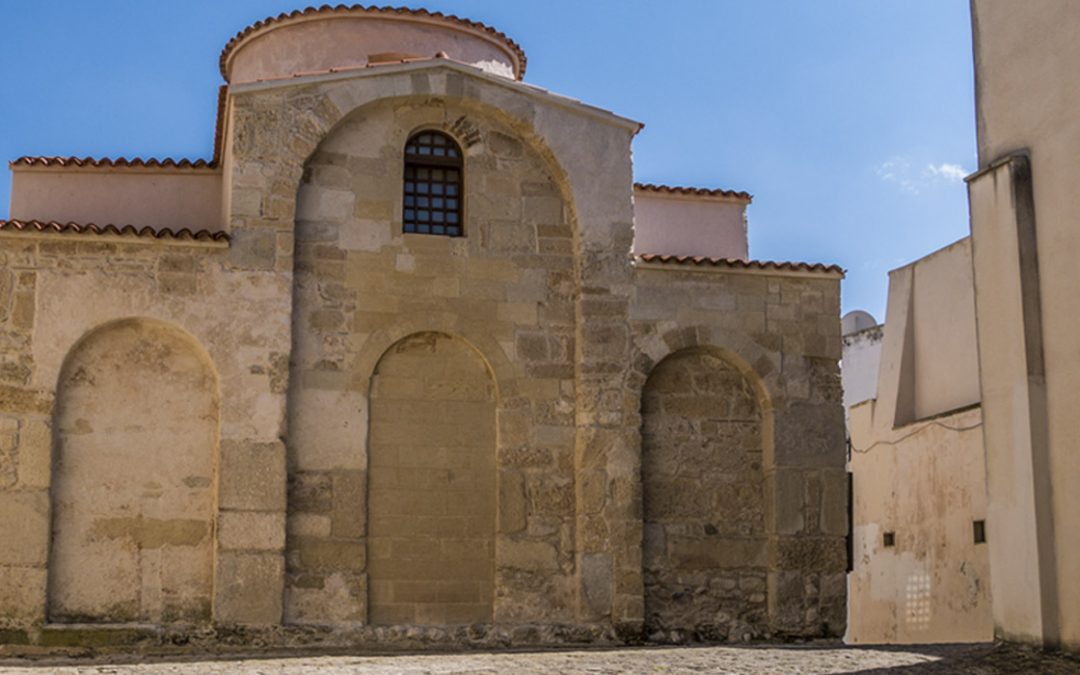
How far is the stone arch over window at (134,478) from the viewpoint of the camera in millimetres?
13578

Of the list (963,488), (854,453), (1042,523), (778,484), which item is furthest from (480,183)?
(854,453)

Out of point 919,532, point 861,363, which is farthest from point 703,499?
point 861,363

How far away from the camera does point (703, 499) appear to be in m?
15.2

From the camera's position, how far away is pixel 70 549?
13.6 meters

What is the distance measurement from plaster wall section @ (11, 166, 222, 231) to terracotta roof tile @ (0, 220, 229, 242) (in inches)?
45.2

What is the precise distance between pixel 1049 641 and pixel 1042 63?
4.52 m

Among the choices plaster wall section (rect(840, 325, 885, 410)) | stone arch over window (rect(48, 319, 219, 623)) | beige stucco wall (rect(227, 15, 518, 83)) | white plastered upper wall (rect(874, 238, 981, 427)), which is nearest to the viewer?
stone arch over window (rect(48, 319, 219, 623))

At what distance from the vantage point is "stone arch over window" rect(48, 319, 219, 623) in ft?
44.5

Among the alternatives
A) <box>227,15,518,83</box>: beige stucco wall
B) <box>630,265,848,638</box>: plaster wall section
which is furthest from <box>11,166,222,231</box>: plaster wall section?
<box>630,265,848,638</box>: plaster wall section

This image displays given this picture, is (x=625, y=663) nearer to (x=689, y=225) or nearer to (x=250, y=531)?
(x=250, y=531)

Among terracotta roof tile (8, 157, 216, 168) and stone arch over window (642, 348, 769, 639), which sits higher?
terracotta roof tile (8, 157, 216, 168)

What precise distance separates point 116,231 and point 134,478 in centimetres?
229

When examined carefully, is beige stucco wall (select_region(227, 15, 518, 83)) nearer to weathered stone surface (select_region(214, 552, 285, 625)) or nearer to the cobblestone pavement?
weathered stone surface (select_region(214, 552, 285, 625))

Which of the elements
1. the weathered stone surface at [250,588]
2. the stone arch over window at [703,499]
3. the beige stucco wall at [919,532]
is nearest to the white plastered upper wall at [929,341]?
the beige stucco wall at [919,532]
